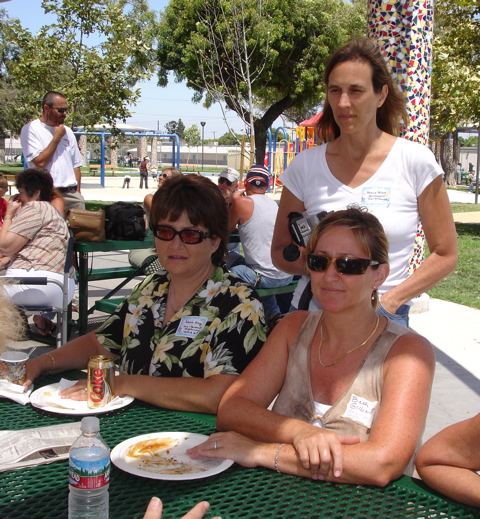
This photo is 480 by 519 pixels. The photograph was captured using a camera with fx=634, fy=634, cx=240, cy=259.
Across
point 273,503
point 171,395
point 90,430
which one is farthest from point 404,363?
point 90,430

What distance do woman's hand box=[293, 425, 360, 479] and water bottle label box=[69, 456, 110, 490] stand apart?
53cm

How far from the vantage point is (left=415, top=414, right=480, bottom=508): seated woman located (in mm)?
1562

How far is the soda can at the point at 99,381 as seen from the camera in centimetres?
207

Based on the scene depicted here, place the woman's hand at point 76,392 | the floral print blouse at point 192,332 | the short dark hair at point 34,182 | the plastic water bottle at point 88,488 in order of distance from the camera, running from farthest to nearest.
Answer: the short dark hair at point 34,182 → the floral print blouse at point 192,332 → the woman's hand at point 76,392 → the plastic water bottle at point 88,488

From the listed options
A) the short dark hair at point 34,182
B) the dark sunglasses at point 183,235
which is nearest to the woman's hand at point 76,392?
the dark sunglasses at point 183,235

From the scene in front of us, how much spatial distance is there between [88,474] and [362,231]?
1142 mm

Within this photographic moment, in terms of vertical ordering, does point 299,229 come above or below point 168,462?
above

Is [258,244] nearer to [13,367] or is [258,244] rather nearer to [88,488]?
[13,367]

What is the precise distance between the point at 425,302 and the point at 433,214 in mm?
4906

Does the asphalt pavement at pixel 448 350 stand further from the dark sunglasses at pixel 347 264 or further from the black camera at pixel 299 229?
the dark sunglasses at pixel 347 264

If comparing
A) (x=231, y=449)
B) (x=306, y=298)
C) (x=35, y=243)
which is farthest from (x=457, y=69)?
(x=231, y=449)

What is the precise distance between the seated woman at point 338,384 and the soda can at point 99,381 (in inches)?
15.6

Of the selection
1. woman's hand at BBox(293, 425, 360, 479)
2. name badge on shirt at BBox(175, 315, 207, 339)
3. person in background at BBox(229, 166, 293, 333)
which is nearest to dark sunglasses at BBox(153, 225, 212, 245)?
name badge on shirt at BBox(175, 315, 207, 339)

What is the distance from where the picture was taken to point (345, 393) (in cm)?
Answer: 195
